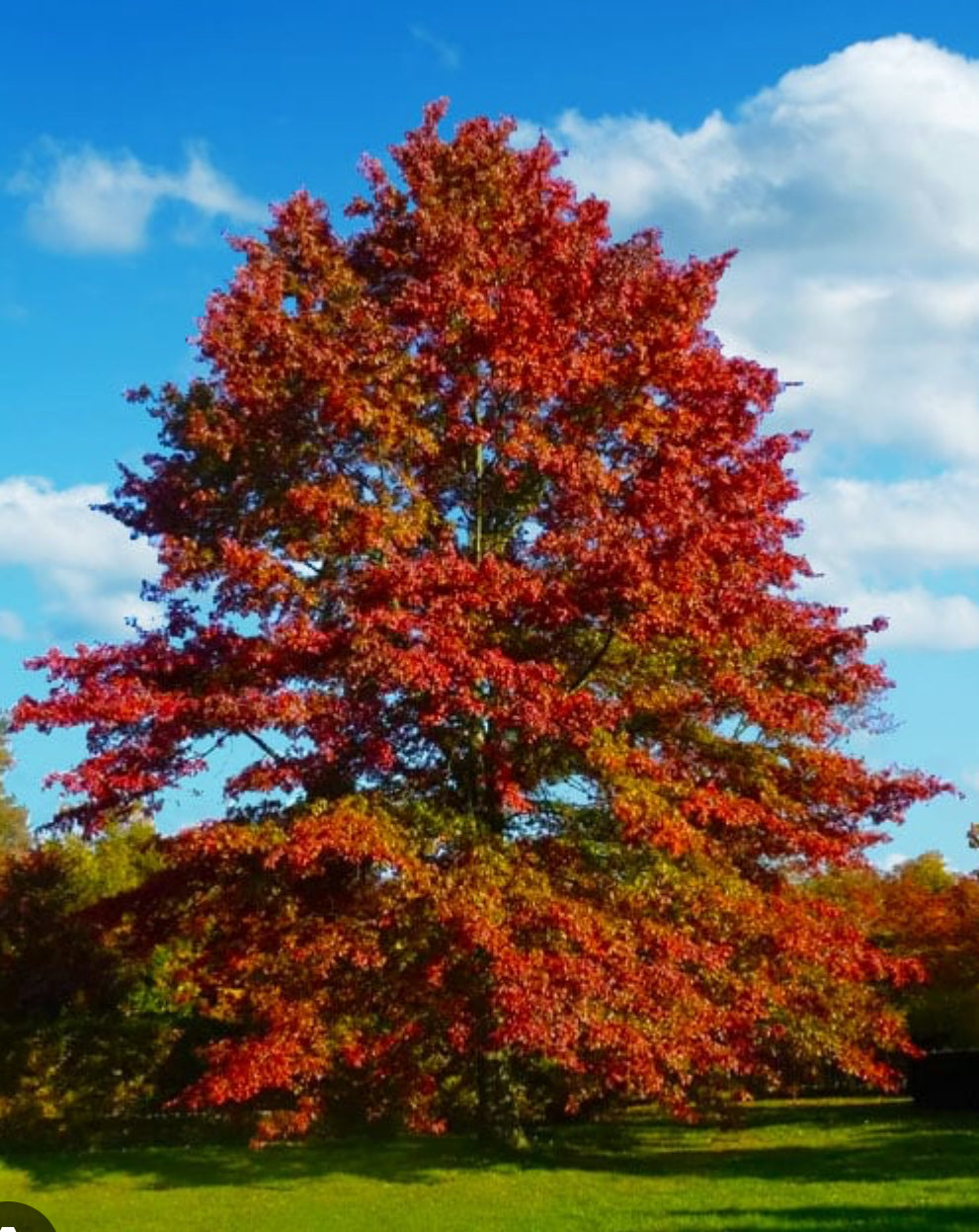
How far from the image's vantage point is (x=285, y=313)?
2100cm

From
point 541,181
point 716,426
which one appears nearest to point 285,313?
point 541,181

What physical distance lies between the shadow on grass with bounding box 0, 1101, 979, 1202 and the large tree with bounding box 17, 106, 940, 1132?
122cm

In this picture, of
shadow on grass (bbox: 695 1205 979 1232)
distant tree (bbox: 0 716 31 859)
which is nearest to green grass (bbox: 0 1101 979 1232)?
shadow on grass (bbox: 695 1205 979 1232)

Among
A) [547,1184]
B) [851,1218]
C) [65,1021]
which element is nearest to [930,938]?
[547,1184]

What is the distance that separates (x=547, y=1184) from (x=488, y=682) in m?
6.78

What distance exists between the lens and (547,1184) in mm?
18234

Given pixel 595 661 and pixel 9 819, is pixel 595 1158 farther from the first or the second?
pixel 9 819

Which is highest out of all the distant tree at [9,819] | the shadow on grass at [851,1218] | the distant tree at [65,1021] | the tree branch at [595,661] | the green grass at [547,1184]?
the distant tree at [9,819]

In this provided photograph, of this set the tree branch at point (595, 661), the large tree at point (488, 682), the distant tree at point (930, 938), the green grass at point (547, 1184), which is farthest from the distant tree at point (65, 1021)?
the distant tree at point (930, 938)

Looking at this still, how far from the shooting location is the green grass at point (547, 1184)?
1543 cm

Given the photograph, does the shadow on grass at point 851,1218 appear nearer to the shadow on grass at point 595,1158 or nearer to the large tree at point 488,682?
the shadow on grass at point 595,1158

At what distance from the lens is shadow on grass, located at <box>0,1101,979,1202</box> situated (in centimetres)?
1939

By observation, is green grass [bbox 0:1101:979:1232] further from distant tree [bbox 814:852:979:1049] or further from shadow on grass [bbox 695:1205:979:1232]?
distant tree [bbox 814:852:979:1049]

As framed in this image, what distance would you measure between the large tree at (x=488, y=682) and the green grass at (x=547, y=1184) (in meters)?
1.26
